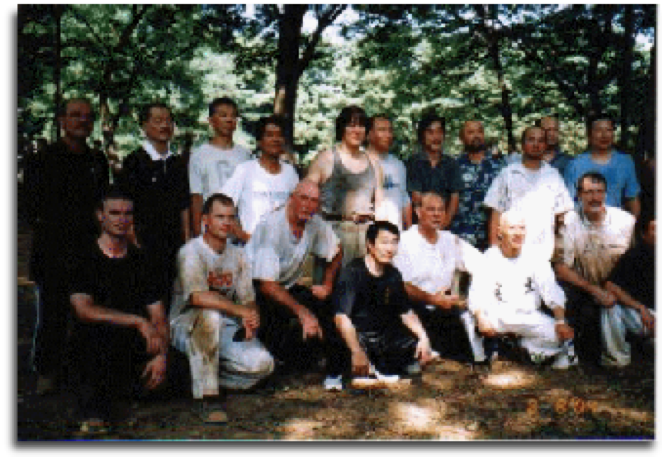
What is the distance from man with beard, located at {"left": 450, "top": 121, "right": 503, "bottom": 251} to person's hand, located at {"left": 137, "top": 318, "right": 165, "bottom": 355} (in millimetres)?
2960

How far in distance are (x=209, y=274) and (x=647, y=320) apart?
3.50 m

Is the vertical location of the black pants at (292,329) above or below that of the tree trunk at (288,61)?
below

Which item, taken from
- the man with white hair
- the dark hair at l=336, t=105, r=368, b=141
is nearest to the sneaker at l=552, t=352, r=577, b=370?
the man with white hair

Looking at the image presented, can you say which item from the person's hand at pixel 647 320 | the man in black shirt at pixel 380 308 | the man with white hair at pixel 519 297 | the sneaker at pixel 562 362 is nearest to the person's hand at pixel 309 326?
the man in black shirt at pixel 380 308

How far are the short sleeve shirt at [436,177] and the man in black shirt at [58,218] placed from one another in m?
2.75

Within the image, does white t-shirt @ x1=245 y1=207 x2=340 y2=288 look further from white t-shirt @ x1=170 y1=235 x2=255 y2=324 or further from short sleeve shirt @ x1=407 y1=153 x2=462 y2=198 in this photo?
short sleeve shirt @ x1=407 y1=153 x2=462 y2=198

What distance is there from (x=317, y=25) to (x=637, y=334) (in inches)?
370

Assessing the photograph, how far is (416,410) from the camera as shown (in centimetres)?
429

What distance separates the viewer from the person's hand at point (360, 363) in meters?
4.51

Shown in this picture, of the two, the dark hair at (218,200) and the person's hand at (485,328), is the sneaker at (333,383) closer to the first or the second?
the person's hand at (485,328)

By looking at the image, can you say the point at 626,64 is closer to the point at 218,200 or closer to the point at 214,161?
the point at 214,161

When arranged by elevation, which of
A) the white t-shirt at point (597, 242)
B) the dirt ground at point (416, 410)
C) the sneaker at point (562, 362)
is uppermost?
the white t-shirt at point (597, 242)

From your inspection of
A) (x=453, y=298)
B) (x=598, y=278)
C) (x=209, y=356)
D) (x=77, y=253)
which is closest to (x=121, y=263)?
(x=77, y=253)

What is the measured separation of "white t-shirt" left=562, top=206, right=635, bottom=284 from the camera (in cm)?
542
